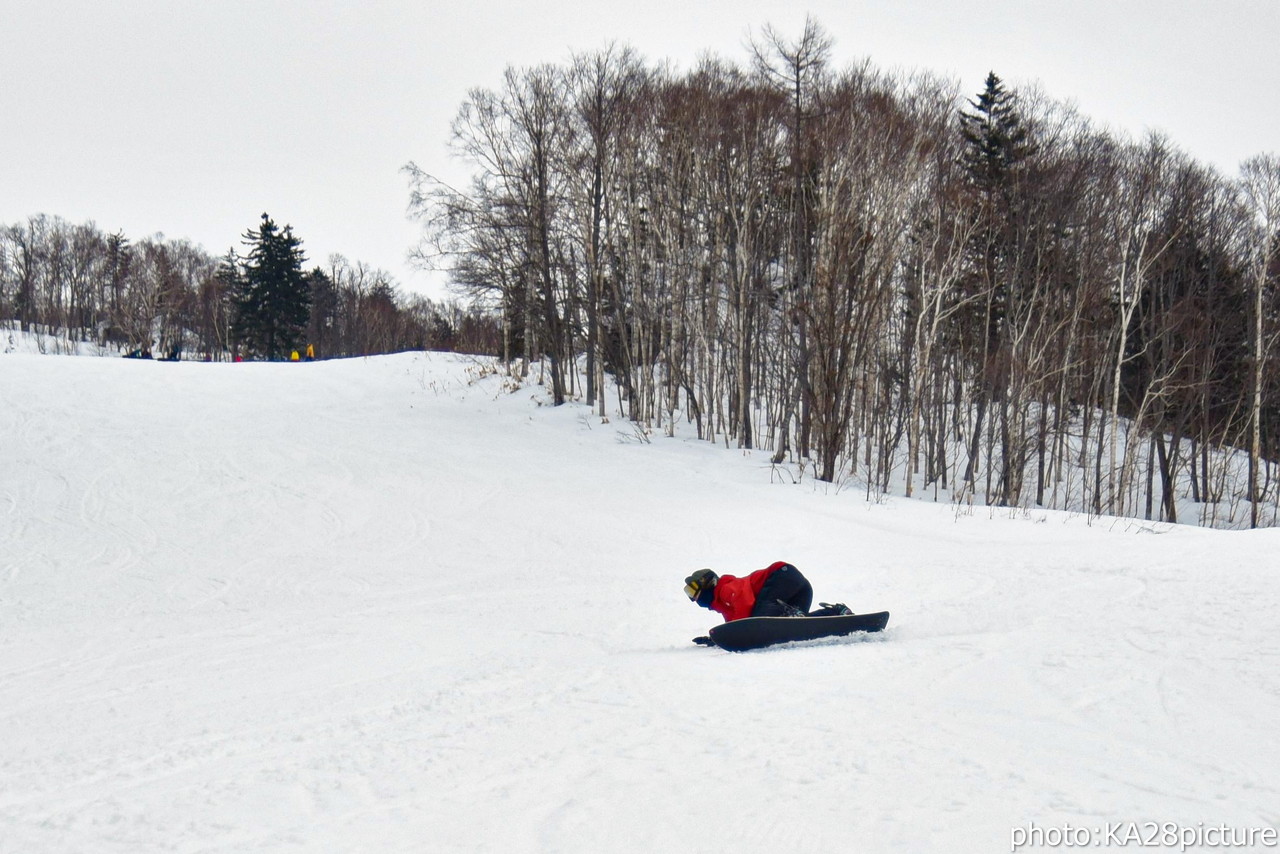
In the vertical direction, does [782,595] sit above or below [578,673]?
above

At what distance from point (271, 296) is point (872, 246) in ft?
148

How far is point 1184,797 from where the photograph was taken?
13.2 ft

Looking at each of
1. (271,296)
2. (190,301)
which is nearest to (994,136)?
(271,296)

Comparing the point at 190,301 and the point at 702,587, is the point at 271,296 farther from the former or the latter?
the point at 702,587

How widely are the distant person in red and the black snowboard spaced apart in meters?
0.09

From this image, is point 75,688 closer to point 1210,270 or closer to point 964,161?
point 964,161

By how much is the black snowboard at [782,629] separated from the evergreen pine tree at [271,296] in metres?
55.5

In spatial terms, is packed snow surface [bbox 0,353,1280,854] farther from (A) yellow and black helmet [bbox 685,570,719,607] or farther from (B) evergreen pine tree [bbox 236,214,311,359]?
(B) evergreen pine tree [bbox 236,214,311,359]

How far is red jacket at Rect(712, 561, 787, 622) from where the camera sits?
7.68m

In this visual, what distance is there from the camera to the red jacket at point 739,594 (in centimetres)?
768

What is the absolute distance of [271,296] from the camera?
2221 inches

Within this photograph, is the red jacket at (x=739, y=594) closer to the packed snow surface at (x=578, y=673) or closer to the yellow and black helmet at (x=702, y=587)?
the yellow and black helmet at (x=702, y=587)

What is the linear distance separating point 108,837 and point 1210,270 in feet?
113

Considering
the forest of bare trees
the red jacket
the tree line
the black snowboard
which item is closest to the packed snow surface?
the black snowboard
